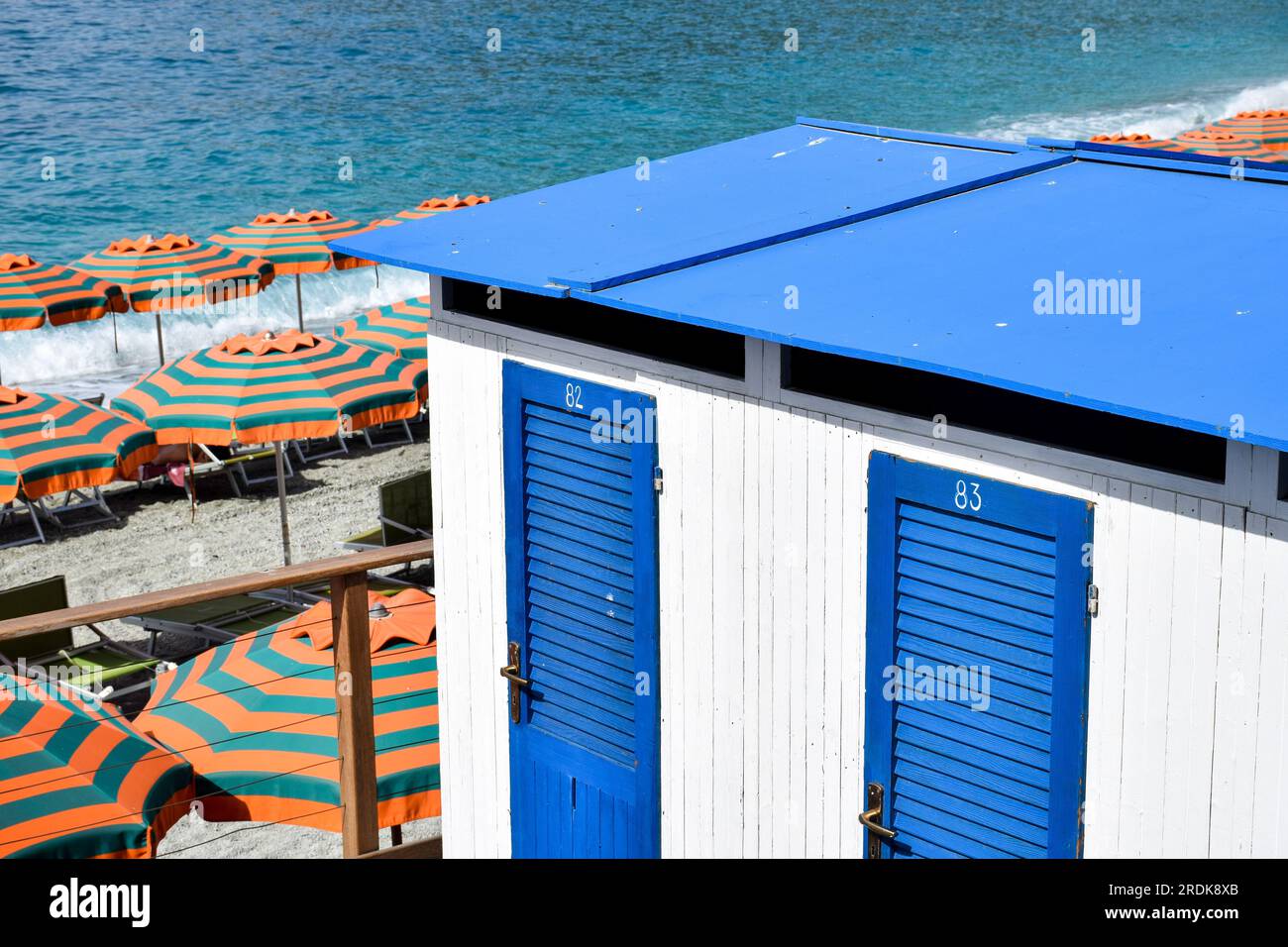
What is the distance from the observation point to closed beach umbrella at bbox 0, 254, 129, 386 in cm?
1748

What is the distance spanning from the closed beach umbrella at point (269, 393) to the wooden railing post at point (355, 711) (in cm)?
734

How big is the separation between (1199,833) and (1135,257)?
5.89ft

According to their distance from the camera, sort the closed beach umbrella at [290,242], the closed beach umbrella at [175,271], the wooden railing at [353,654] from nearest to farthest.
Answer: the wooden railing at [353,654] → the closed beach umbrella at [175,271] → the closed beach umbrella at [290,242]

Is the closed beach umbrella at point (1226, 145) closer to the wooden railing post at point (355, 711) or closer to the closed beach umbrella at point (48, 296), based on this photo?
the closed beach umbrella at point (48, 296)

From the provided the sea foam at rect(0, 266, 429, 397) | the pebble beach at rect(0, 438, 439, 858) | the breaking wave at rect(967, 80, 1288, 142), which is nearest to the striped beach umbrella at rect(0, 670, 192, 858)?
the pebble beach at rect(0, 438, 439, 858)

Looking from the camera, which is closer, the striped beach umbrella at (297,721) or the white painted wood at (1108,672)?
the white painted wood at (1108,672)

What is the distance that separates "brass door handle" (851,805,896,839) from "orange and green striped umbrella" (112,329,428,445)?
817cm

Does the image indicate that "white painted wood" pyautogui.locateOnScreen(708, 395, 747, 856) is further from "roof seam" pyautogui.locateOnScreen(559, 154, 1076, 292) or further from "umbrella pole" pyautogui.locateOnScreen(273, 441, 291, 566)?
"umbrella pole" pyautogui.locateOnScreen(273, 441, 291, 566)

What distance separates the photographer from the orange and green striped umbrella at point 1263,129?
20797mm

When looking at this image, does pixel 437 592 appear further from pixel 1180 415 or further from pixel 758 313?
pixel 1180 415

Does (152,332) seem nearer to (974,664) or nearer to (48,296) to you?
(48,296)

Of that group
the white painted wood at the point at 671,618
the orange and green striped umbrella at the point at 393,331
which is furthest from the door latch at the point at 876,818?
the orange and green striped umbrella at the point at 393,331

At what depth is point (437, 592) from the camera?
570 centimetres
